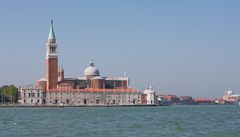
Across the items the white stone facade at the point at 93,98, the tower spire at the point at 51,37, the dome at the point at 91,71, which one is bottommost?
the white stone facade at the point at 93,98

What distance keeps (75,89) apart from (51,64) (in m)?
10.5

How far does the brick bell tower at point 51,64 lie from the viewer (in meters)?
128

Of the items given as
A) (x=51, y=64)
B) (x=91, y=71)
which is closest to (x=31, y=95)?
(x=51, y=64)

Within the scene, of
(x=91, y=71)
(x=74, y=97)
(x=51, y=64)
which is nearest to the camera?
(x=51, y=64)

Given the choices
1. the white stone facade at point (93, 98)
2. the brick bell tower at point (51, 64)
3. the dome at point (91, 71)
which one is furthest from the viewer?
the dome at point (91, 71)

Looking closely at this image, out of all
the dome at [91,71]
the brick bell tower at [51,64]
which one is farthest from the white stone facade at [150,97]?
the brick bell tower at [51,64]

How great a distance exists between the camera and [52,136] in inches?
1104

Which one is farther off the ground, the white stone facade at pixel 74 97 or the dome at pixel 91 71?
the dome at pixel 91 71

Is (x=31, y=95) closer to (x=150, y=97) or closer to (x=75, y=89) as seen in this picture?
(x=75, y=89)

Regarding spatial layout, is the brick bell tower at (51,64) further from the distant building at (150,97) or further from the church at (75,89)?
the distant building at (150,97)

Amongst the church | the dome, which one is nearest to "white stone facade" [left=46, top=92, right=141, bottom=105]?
the church

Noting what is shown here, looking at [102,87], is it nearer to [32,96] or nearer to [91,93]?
[91,93]

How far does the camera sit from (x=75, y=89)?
445 feet

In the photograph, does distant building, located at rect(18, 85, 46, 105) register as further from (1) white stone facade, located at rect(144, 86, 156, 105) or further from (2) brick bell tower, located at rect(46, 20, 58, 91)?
(1) white stone facade, located at rect(144, 86, 156, 105)
